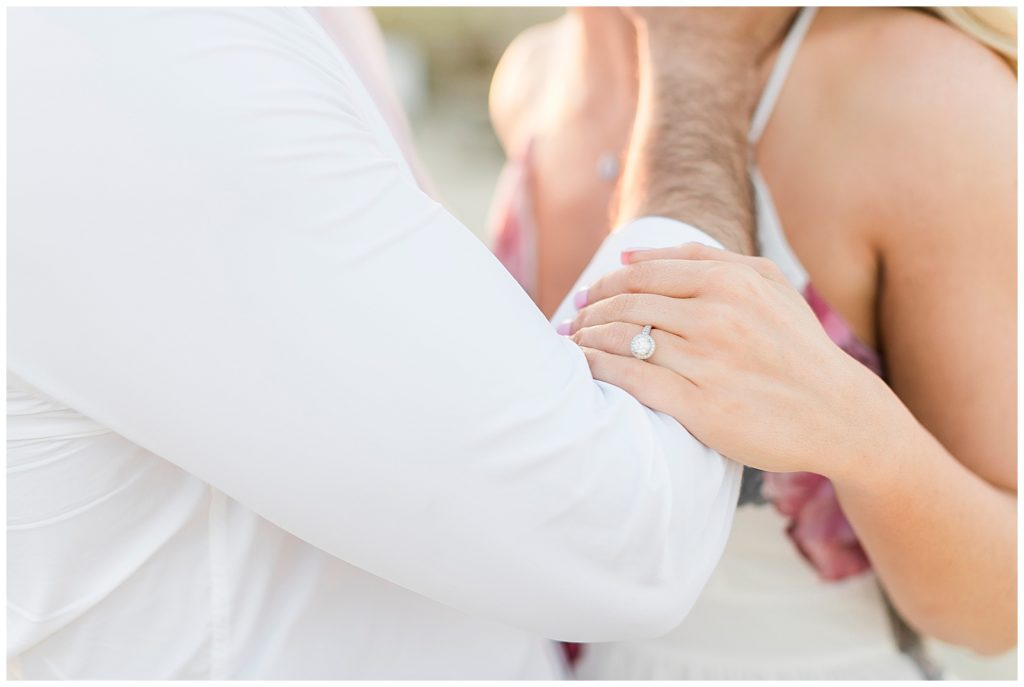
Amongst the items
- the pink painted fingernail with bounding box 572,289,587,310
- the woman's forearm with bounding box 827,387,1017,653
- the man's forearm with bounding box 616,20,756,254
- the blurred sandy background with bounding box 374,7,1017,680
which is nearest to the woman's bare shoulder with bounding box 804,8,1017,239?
the man's forearm with bounding box 616,20,756,254

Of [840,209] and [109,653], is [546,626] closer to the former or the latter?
[109,653]

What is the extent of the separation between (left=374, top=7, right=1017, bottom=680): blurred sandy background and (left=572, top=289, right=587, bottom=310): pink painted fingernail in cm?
765

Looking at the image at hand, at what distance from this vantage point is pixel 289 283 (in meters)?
0.61

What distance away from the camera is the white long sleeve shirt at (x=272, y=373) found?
584mm

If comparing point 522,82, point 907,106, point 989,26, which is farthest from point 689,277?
point 522,82

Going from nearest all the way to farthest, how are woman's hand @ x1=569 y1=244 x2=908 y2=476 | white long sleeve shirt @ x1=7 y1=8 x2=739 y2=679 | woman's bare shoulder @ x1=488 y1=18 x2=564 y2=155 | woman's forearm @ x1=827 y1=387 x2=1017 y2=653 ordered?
white long sleeve shirt @ x1=7 y1=8 x2=739 y2=679 < woman's hand @ x1=569 y1=244 x2=908 y2=476 < woman's forearm @ x1=827 y1=387 x2=1017 y2=653 < woman's bare shoulder @ x1=488 y1=18 x2=564 y2=155

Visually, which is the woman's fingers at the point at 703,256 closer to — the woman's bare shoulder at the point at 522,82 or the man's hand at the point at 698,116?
the man's hand at the point at 698,116

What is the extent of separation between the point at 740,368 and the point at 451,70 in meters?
12.2

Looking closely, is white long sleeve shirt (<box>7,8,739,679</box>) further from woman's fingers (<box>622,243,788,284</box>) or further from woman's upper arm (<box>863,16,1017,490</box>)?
woman's upper arm (<box>863,16,1017,490</box>)

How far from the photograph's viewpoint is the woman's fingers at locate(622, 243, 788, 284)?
0.86 m

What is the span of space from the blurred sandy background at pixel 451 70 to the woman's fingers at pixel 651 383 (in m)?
7.81

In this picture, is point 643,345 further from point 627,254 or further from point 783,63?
point 783,63

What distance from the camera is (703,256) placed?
86 centimetres

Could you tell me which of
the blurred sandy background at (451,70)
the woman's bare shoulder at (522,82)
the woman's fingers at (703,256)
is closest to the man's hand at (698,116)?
the woman's fingers at (703,256)
